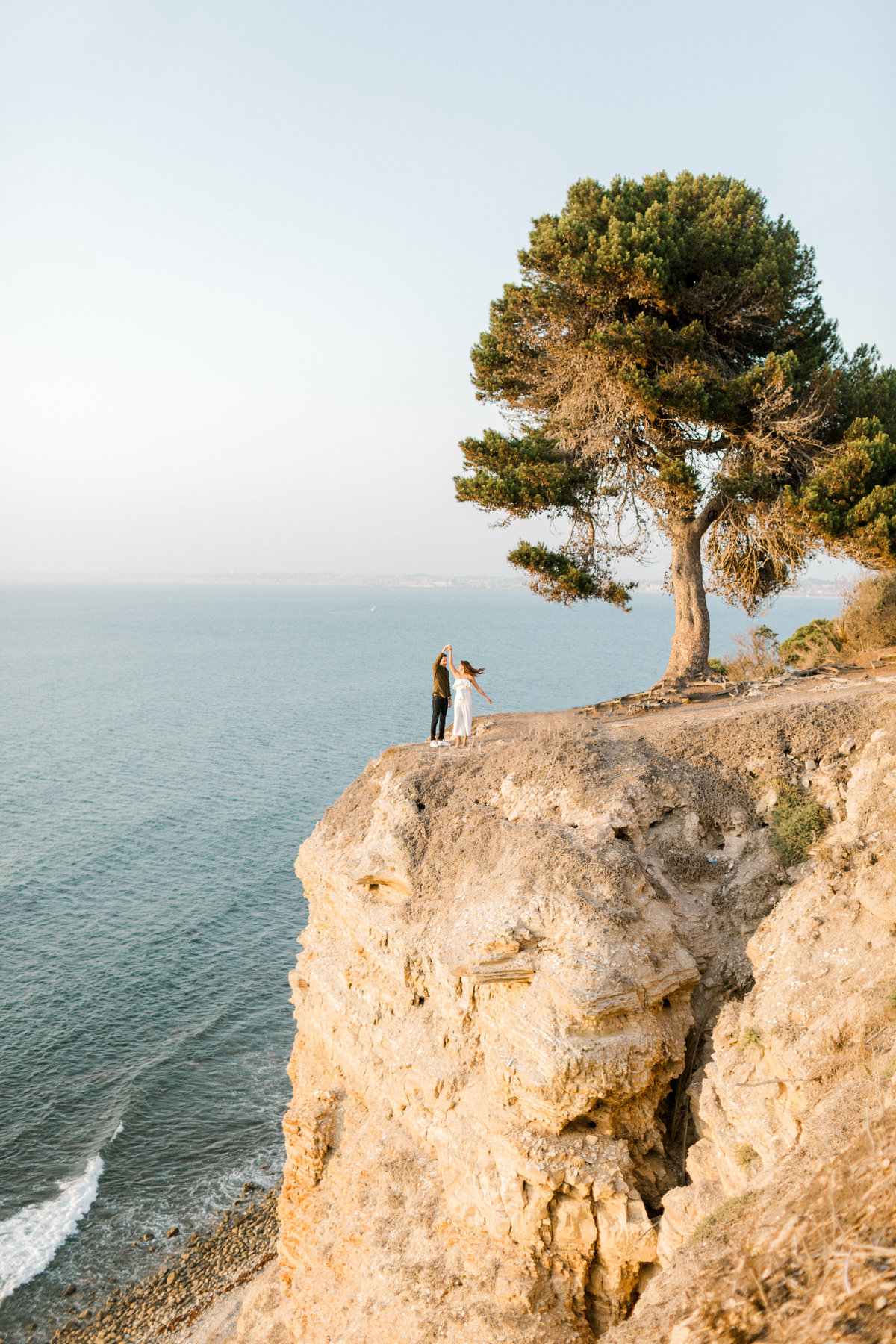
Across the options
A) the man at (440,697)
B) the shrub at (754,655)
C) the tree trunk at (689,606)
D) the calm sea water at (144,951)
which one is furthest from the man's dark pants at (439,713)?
the shrub at (754,655)

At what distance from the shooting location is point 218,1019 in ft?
95.5

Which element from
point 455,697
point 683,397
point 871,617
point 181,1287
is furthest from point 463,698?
point 871,617

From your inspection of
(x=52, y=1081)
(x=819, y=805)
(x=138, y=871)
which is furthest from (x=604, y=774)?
(x=138, y=871)

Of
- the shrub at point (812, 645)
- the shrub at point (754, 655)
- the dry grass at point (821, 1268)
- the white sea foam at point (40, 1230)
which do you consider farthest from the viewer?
the shrub at point (754, 655)

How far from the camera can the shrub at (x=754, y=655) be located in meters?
35.8

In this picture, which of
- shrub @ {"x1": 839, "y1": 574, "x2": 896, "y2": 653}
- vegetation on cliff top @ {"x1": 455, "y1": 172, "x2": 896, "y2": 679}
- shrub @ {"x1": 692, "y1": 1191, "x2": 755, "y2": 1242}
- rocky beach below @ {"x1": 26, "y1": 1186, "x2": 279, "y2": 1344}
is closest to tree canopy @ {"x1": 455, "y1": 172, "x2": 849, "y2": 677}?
vegetation on cliff top @ {"x1": 455, "y1": 172, "x2": 896, "y2": 679}

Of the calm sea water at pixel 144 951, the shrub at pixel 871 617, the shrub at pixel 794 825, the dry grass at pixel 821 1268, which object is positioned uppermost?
the shrub at pixel 871 617

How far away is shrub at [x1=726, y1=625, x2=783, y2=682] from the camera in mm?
35750

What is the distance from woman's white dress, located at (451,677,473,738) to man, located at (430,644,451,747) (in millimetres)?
240

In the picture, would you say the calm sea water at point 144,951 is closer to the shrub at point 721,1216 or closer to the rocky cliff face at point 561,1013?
the rocky cliff face at point 561,1013

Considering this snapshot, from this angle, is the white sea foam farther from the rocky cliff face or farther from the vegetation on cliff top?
the vegetation on cliff top

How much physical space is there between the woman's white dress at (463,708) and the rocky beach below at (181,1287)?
14.5m

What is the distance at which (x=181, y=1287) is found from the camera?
19859mm

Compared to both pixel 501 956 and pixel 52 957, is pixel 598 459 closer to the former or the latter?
pixel 501 956
